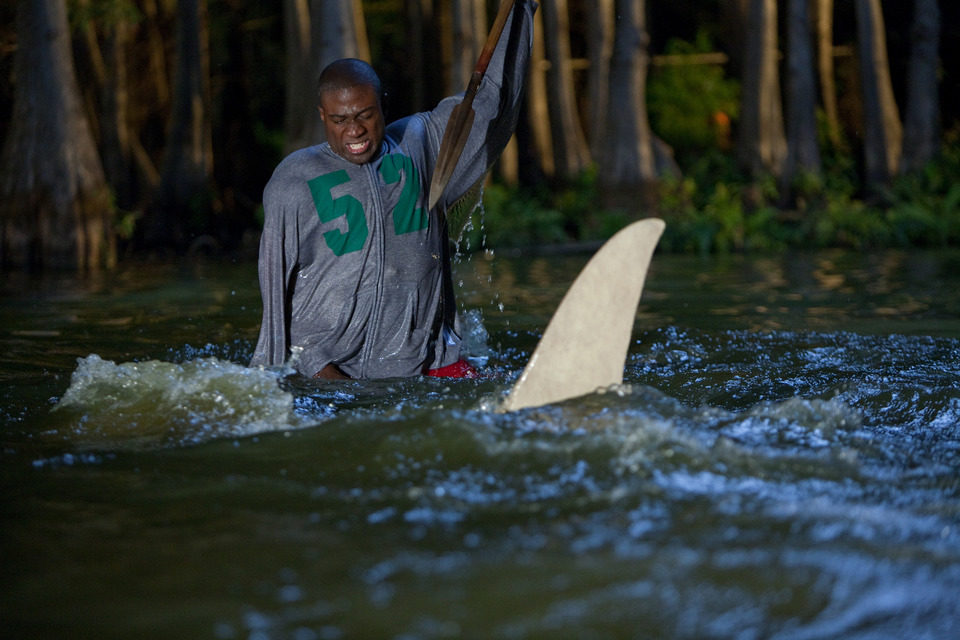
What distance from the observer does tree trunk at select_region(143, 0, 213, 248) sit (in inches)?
632

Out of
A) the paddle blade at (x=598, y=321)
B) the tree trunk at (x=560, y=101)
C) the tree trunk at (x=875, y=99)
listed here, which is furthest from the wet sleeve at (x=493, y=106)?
the tree trunk at (x=560, y=101)

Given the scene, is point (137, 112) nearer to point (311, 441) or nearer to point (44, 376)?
point (44, 376)

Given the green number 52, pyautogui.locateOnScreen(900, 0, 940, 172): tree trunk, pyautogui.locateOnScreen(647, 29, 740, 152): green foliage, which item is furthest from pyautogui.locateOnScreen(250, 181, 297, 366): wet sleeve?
pyautogui.locateOnScreen(647, 29, 740, 152): green foliage

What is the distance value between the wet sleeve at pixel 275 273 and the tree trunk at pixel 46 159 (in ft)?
25.5

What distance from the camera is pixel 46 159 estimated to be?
1211 cm

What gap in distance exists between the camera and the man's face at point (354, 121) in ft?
16.0

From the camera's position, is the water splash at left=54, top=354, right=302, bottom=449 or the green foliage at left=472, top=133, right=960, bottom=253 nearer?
the water splash at left=54, top=354, right=302, bottom=449

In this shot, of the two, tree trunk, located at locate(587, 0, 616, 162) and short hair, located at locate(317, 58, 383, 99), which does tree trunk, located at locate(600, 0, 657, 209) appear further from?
short hair, located at locate(317, 58, 383, 99)

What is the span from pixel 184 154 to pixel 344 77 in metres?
12.2

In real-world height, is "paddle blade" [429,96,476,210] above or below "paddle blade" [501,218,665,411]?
above

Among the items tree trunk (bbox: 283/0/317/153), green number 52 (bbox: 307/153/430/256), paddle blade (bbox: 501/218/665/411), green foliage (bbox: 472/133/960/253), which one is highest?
tree trunk (bbox: 283/0/317/153)

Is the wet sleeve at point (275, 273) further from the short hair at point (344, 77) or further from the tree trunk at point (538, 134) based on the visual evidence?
the tree trunk at point (538, 134)

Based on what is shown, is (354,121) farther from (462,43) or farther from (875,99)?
(875,99)

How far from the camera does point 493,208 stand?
1560cm
